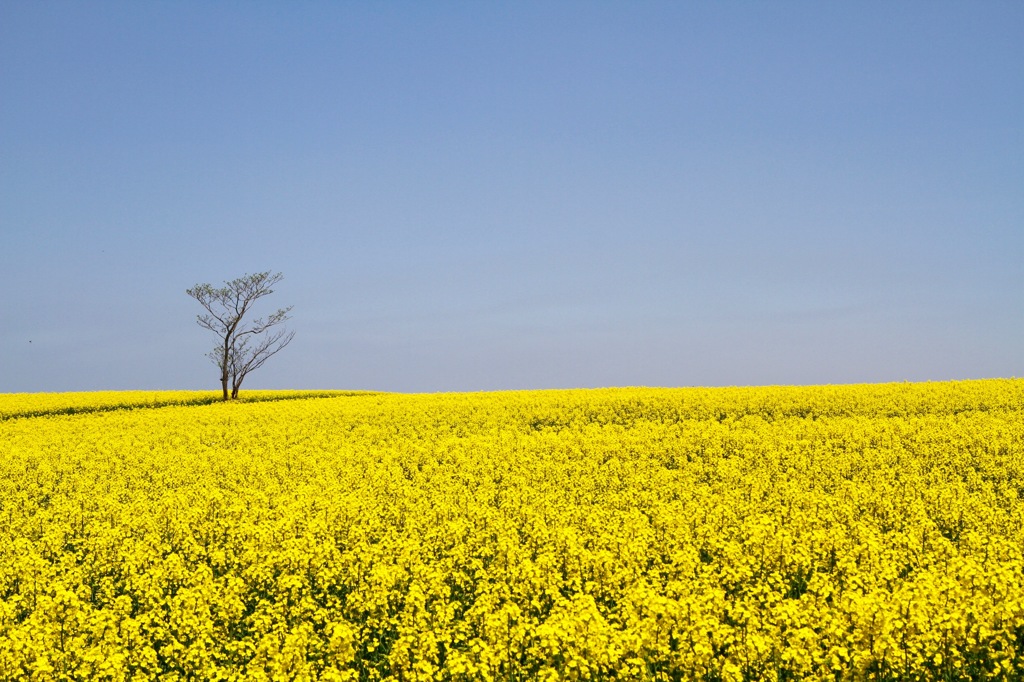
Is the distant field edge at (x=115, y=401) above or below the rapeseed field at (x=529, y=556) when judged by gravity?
above

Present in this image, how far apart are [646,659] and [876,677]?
267 centimetres

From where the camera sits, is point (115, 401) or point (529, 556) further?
point (115, 401)

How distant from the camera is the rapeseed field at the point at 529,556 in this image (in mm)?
9672

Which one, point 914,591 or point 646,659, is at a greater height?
point 914,591

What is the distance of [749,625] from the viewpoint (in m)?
9.88

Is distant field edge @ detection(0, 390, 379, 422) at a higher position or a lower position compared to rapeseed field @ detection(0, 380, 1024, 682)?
higher

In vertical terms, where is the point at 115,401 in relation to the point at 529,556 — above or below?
above

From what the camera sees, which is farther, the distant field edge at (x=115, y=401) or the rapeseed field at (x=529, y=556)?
the distant field edge at (x=115, y=401)

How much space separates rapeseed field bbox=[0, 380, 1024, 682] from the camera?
9.67 meters

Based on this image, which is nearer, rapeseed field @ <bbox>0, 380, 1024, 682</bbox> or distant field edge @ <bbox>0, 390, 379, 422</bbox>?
rapeseed field @ <bbox>0, 380, 1024, 682</bbox>

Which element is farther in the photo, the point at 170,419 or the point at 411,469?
the point at 170,419

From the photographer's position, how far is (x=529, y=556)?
13.5m

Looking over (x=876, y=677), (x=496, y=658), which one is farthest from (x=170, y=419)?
(x=876, y=677)

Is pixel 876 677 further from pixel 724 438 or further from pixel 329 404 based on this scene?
pixel 329 404
